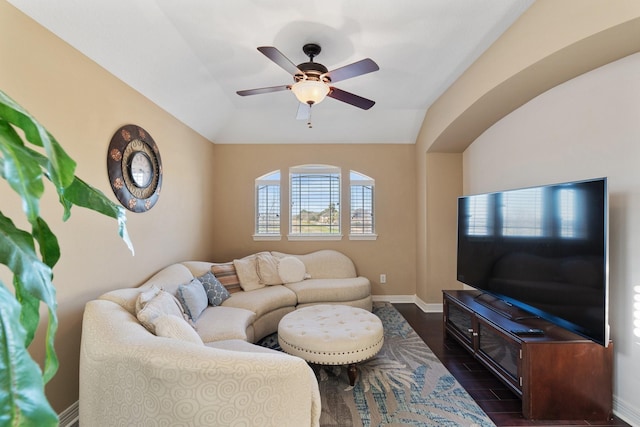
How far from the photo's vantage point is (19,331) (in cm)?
41

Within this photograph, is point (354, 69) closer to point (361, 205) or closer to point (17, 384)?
point (17, 384)

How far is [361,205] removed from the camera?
14.8ft

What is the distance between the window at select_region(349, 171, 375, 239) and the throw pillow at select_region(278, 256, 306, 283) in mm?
1043

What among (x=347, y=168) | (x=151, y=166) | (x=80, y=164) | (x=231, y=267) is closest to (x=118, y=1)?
(x=80, y=164)

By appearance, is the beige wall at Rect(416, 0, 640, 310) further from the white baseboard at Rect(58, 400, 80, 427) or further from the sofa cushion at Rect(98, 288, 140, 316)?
the white baseboard at Rect(58, 400, 80, 427)

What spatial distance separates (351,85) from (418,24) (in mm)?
1033

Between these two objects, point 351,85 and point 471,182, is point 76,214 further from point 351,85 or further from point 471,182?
point 471,182

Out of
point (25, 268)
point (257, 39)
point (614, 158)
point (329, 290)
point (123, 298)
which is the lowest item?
point (329, 290)

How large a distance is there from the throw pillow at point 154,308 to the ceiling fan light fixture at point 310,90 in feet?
5.97

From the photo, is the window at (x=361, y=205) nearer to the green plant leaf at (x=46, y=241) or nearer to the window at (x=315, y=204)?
the window at (x=315, y=204)

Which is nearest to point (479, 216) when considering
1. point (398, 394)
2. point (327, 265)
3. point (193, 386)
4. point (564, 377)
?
point (564, 377)

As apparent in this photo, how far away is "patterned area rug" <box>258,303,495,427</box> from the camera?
191 centimetres

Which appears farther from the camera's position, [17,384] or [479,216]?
[479,216]

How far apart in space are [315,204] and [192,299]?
7.93ft
